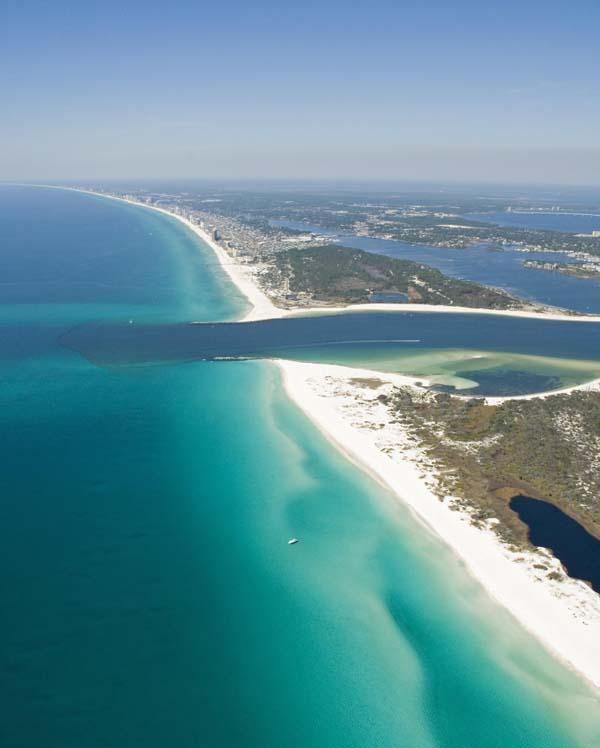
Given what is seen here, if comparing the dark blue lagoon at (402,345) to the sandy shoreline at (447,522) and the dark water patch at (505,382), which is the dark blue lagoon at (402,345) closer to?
the dark water patch at (505,382)

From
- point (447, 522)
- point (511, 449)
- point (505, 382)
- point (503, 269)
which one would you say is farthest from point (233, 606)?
point (503, 269)

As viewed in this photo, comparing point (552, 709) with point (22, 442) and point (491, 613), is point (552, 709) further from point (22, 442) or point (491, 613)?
point (22, 442)

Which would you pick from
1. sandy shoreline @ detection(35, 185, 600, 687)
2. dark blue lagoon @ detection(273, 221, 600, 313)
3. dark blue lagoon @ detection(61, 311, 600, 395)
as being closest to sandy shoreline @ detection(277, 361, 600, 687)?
sandy shoreline @ detection(35, 185, 600, 687)

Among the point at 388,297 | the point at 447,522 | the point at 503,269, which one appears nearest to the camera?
the point at 447,522

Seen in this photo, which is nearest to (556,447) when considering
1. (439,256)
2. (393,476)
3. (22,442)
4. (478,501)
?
(478,501)

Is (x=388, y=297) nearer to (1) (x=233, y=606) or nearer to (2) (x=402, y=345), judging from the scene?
(2) (x=402, y=345)

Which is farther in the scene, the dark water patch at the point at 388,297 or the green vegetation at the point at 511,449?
the dark water patch at the point at 388,297

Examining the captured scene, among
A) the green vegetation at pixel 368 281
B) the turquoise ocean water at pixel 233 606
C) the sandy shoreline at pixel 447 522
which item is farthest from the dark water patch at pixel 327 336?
the turquoise ocean water at pixel 233 606
